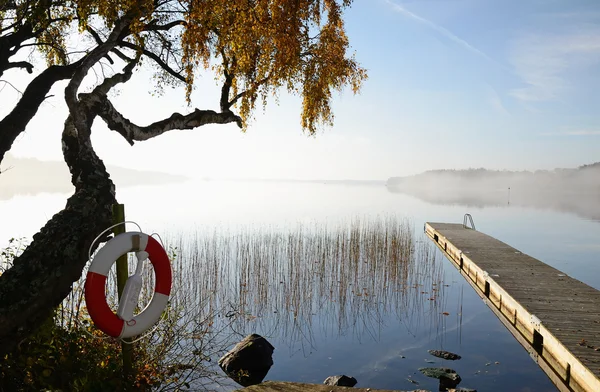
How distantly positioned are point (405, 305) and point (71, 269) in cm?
593

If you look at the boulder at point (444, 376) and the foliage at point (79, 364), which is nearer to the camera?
the foliage at point (79, 364)

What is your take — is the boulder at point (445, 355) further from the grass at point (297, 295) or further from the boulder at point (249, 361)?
the boulder at point (249, 361)

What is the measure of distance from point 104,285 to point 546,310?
16.8 feet

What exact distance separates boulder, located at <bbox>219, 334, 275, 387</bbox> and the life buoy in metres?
2.30

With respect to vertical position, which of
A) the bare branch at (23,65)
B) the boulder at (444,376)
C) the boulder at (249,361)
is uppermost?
the bare branch at (23,65)

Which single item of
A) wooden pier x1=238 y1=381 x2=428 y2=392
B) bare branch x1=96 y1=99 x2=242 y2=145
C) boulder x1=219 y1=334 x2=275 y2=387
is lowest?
boulder x1=219 y1=334 x2=275 y2=387

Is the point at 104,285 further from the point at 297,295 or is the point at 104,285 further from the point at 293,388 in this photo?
the point at 297,295

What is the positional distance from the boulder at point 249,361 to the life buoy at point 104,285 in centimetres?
230

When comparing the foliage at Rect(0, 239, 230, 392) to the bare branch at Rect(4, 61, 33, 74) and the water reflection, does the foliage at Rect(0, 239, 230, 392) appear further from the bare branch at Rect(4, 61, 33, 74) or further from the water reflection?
the bare branch at Rect(4, 61, 33, 74)

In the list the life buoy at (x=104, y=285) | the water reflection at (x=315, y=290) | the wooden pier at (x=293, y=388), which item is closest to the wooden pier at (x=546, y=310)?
the water reflection at (x=315, y=290)

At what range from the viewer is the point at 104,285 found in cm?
345

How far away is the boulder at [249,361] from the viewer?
5.82 metres

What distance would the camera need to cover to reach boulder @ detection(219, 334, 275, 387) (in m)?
5.82

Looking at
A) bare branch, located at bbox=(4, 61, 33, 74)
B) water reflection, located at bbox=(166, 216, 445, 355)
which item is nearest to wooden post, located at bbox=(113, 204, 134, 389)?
Answer: water reflection, located at bbox=(166, 216, 445, 355)
